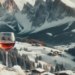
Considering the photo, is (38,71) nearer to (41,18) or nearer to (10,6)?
(41,18)

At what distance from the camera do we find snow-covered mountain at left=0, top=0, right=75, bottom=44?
6.52 feet

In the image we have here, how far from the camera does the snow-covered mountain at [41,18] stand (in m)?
1.99

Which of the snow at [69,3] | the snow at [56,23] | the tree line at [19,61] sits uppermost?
the snow at [69,3]

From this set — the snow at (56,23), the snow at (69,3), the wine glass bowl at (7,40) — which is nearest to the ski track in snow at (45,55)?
the snow at (56,23)

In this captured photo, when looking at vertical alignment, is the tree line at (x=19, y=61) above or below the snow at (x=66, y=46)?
below

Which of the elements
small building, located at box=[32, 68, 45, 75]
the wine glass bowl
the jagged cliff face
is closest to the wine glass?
the wine glass bowl

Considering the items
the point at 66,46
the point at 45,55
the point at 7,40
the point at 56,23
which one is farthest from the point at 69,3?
the point at 7,40

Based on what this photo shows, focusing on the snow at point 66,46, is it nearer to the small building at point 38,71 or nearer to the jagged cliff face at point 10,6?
the small building at point 38,71

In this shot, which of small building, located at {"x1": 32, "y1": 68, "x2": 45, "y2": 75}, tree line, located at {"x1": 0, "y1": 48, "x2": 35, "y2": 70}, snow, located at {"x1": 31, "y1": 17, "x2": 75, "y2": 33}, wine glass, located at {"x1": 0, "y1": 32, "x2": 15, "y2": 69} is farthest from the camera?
snow, located at {"x1": 31, "y1": 17, "x2": 75, "y2": 33}

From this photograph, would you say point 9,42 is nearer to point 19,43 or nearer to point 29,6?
point 19,43

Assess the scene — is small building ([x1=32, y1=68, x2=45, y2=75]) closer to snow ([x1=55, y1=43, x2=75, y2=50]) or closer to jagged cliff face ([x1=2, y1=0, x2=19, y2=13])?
snow ([x1=55, y1=43, x2=75, y2=50])

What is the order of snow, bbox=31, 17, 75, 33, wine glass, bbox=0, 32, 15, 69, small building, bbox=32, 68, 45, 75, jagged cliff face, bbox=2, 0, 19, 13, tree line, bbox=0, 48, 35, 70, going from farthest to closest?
jagged cliff face, bbox=2, 0, 19, 13 → snow, bbox=31, 17, 75, 33 → tree line, bbox=0, 48, 35, 70 → small building, bbox=32, 68, 45, 75 → wine glass, bbox=0, 32, 15, 69

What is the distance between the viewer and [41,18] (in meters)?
2.05

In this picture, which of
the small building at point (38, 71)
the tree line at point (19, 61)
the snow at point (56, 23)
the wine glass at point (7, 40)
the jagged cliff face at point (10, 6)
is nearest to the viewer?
the wine glass at point (7, 40)
